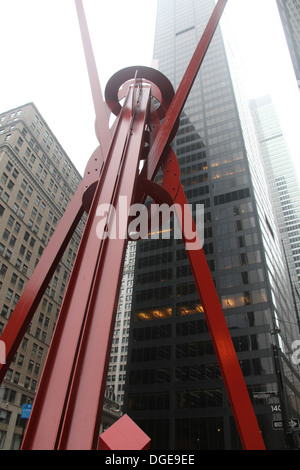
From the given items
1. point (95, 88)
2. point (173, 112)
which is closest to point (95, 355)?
point (173, 112)

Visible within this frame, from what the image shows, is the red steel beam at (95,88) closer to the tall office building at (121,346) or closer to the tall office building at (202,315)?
the tall office building at (202,315)

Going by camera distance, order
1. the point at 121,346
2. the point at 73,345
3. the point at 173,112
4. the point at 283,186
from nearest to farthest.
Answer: the point at 73,345
the point at 173,112
the point at 121,346
the point at 283,186

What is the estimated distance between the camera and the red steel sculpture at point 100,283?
4.46 meters

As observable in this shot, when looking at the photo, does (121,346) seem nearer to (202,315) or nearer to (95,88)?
(202,315)

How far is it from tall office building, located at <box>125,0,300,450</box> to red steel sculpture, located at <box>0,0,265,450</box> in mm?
38289

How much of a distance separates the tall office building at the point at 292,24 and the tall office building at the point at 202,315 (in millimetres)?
30701

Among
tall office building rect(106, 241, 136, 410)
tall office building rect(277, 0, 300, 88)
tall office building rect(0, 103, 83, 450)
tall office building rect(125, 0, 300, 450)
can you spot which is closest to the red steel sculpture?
tall office building rect(277, 0, 300, 88)

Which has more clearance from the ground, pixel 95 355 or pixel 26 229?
pixel 26 229

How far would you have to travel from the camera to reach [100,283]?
5723 mm

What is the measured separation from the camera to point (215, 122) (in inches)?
3199

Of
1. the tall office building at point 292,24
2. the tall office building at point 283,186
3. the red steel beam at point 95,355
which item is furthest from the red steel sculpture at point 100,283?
the tall office building at point 283,186

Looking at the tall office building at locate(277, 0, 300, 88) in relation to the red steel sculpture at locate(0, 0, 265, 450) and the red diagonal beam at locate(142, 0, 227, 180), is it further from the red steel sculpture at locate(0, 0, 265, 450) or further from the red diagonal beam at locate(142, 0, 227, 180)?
→ the red steel sculpture at locate(0, 0, 265, 450)

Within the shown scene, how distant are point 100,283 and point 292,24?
30341 millimetres

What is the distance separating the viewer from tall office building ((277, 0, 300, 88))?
26344 mm
